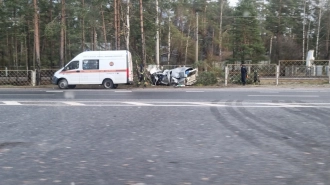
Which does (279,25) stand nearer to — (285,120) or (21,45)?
(21,45)

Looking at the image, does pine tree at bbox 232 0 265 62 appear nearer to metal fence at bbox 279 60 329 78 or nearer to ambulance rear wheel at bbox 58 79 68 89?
metal fence at bbox 279 60 329 78

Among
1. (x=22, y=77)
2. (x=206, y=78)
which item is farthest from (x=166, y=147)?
(x=22, y=77)

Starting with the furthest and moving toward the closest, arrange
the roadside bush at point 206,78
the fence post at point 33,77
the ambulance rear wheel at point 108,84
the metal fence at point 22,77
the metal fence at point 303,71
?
Result: the metal fence at point 303,71
the metal fence at point 22,77
the fence post at point 33,77
the roadside bush at point 206,78
the ambulance rear wheel at point 108,84

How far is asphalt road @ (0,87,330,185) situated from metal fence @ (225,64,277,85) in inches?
575

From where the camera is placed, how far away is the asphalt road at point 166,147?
4.82 meters

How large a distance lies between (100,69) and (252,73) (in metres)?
11.0

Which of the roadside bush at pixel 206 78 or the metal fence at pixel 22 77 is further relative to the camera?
the metal fence at pixel 22 77

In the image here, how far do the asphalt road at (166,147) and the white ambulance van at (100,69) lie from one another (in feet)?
38.4

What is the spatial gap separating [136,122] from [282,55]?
47.0 m

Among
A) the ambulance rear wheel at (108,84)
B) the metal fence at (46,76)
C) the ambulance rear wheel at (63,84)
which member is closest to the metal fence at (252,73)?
the ambulance rear wheel at (108,84)

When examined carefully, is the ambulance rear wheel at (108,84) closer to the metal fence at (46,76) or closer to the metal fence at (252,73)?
the metal fence at (46,76)

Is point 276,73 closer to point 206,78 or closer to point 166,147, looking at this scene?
point 206,78

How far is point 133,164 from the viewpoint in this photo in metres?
5.38

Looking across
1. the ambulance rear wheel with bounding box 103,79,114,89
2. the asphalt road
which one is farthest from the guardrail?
the asphalt road
